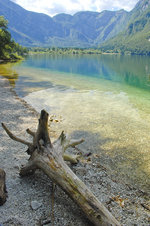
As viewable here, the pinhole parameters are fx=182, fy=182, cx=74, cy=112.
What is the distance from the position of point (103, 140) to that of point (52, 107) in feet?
30.0

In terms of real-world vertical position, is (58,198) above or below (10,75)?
below

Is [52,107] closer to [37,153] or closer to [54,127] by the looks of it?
[54,127]

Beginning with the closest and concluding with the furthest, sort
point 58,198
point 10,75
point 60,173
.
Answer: point 60,173 → point 58,198 → point 10,75

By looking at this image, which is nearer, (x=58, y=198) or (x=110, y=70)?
(x=58, y=198)

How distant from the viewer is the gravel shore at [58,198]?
5422 millimetres

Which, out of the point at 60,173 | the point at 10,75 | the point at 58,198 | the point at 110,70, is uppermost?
the point at 110,70

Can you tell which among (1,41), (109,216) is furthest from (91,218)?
(1,41)

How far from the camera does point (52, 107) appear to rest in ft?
65.8

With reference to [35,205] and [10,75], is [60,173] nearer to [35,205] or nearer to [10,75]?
[35,205]

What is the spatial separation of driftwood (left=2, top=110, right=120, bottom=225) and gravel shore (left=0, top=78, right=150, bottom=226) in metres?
0.53

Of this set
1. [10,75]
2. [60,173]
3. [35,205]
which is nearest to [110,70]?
[10,75]

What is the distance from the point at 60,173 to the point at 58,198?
0.93 meters

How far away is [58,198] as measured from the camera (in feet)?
20.2

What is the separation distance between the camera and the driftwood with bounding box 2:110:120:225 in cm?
516
